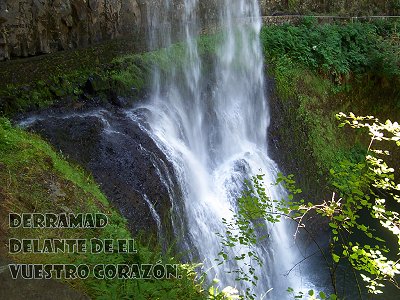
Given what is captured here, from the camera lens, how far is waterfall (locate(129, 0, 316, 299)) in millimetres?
7375

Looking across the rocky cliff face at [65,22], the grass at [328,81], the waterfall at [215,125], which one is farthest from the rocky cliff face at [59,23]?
the grass at [328,81]

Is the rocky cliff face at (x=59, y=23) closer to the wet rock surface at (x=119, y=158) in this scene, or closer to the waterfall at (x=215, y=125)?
the waterfall at (x=215, y=125)

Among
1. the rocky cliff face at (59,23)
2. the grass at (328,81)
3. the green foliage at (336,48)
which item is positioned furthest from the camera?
the green foliage at (336,48)

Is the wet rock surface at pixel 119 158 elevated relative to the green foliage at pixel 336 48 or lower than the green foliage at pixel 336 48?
lower

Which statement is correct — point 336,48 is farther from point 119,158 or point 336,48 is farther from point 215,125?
point 119,158

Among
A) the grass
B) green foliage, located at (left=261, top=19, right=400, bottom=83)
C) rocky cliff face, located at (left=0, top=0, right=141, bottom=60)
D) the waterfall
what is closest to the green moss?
the waterfall

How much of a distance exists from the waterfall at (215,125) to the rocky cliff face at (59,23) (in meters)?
0.87

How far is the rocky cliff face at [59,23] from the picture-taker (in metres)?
7.26

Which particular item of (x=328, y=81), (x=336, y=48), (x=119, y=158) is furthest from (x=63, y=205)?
(x=336, y=48)

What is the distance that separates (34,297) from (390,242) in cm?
898

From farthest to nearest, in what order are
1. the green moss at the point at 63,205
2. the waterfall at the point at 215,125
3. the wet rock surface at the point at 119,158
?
the waterfall at the point at 215,125 < the wet rock surface at the point at 119,158 < the green moss at the point at 63,205

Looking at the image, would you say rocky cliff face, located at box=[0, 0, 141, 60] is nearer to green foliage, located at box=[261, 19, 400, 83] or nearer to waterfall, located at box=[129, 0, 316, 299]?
waterfall, located at box=[129, 0, 316, 299]

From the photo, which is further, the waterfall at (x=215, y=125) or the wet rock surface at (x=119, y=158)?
the waterfall at (x=215, y=125)

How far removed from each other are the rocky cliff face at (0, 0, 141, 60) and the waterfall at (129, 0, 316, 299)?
0.87 meters
